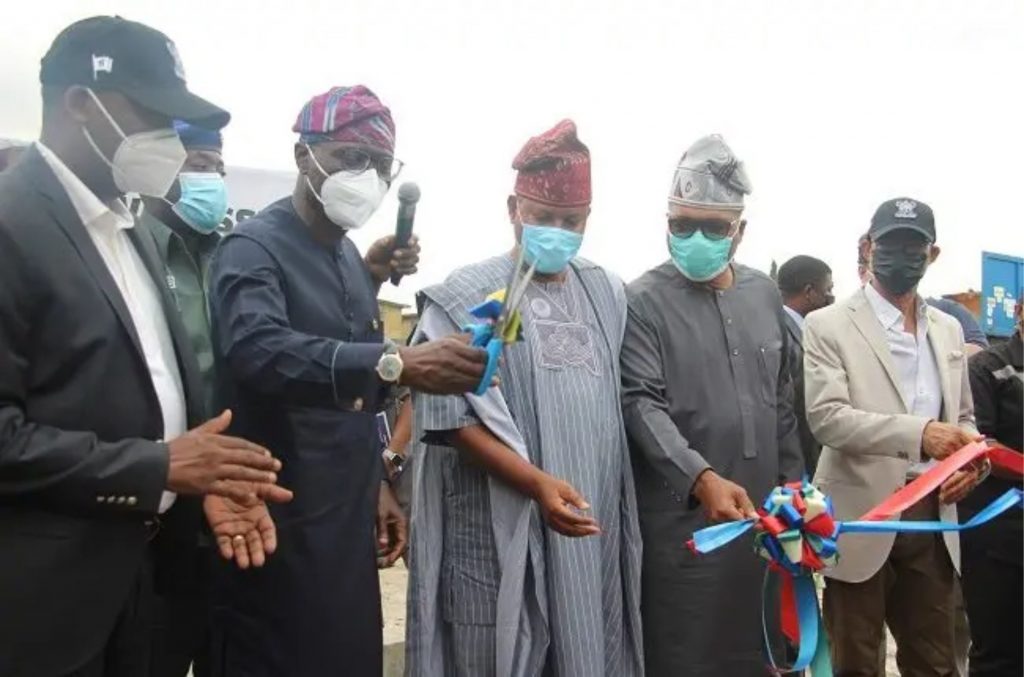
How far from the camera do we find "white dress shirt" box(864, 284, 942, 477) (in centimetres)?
378

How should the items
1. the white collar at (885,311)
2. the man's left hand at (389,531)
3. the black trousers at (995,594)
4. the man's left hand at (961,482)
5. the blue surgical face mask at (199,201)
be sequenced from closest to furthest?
the man's left hand at (961,482), the man's left hand at (389,531), the blue surgical face mask at (199,201), the black trousers at (995,594), the white collar at (885,311)

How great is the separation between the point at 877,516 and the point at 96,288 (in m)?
2.02

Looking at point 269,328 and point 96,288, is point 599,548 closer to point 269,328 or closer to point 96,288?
point 269,328

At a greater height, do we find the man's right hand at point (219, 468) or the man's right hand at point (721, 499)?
the man's right hand at point (219, 468)

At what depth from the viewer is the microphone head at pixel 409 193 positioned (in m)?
2.96

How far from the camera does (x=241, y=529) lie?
2.11m

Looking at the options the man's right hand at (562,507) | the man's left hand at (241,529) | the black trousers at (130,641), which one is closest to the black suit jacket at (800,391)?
the man's right hand at (562,507)

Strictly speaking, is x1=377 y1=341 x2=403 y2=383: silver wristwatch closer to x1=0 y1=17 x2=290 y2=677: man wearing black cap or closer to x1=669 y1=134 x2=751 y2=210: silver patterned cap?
x1=0 y1=17 x2=290 y2=677: man wearing black cap

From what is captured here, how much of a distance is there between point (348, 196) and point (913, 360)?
2.28 m

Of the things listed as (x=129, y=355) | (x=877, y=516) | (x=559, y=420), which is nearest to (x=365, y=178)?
(x=559, y=420)

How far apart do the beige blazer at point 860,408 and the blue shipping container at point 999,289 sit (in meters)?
5.76

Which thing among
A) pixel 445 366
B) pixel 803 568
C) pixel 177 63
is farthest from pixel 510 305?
pixel 803 568

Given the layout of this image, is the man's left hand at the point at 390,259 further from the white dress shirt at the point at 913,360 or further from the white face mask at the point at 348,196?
the white dress shirt at the point at 913,360

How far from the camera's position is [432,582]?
9.81 ft
